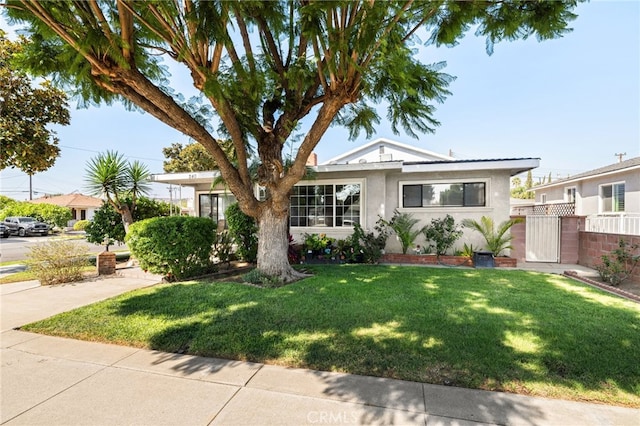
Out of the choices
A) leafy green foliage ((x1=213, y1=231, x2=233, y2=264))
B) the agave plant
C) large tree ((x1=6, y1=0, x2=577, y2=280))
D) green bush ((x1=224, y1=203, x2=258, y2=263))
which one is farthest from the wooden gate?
leafy green foliage ((x1=213, y1=231, x2=233, y2=264))

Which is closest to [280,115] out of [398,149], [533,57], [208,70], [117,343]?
[208,70]

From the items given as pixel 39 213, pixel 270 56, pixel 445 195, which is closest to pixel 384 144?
pixel 445 195

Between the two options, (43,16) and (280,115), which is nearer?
(43,16)

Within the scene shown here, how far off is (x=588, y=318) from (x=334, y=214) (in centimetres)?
775

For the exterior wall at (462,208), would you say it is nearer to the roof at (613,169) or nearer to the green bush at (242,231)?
the green bush at (242,231)

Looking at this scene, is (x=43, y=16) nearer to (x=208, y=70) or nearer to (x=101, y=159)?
(x=208, y=70)

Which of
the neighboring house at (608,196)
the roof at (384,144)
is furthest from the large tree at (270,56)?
the roof at (384,144)

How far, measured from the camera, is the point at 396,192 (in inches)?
432

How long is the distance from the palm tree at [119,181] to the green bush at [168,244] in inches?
126

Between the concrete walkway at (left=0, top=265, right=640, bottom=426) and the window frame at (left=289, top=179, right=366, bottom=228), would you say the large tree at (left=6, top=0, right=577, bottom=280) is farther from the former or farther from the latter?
the concrete walkway at (left=0, top=265, right=640, bottom=426)

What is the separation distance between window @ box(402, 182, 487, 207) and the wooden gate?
1.94 metres

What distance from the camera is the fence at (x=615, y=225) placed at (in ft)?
26.7

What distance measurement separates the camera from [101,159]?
975 centimetres

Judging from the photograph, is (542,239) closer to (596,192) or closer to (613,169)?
(613,169)
